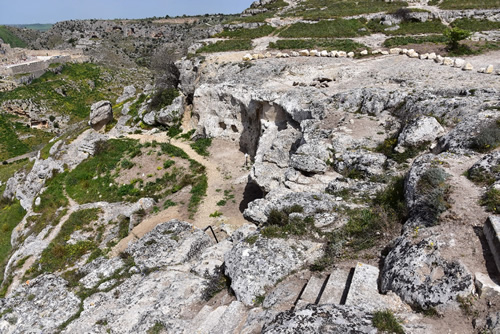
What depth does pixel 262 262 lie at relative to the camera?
8.66 metres

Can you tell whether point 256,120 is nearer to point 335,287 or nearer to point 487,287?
point 335,287

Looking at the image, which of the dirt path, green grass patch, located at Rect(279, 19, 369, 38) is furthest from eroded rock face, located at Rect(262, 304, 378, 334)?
green grass patch, located at Rect(279, 19, 369, 38)

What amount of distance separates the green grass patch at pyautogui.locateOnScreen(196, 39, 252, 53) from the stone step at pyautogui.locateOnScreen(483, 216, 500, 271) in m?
32.2

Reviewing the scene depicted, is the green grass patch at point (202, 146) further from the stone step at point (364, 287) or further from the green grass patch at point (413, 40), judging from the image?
the stone step at point (364, 287)

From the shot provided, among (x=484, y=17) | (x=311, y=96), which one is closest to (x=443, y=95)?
(x=311, y=96)

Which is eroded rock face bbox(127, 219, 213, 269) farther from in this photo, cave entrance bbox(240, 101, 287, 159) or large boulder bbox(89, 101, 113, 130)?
large boulder bbox(89, 101, 113, 130)

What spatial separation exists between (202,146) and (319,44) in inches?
662

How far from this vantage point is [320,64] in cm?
2738

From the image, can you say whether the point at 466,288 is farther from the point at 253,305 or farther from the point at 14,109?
the point at 14,109

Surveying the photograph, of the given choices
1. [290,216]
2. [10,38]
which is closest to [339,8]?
[290,216]

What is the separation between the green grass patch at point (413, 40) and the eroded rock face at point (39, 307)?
105ft

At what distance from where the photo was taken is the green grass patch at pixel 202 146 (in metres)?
27.2

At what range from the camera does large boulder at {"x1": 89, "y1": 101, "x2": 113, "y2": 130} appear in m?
34.6

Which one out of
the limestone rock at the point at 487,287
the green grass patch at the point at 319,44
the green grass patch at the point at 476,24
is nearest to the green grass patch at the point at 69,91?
the green grass patch at the point at 319,44
